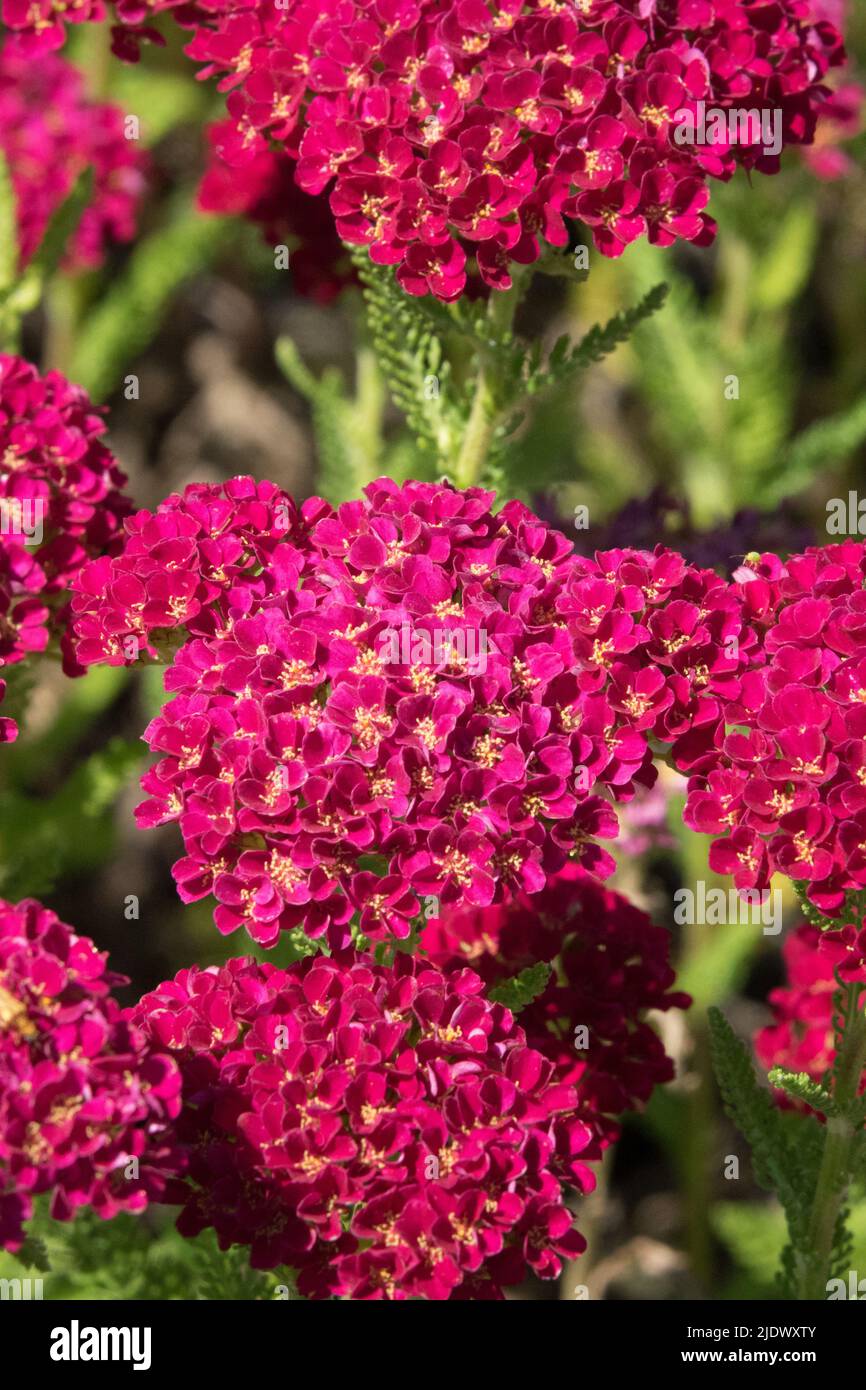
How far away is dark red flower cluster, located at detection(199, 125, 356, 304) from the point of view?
2996 millimetres

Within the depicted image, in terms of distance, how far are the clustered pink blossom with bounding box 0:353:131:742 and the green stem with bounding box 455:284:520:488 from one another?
0.52 m

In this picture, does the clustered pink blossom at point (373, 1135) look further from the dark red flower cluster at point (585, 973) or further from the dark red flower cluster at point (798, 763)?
the dark red flower cluster at point (798, 763)

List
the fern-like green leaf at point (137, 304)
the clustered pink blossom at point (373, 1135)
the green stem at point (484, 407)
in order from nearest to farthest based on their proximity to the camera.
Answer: the clustered pink blossom at point (373, 1135) → the green stem at point (484, 407) → the fern-like green leaf at point (137, 304)

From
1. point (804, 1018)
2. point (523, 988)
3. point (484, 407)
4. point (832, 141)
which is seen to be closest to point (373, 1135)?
point (523, 988)

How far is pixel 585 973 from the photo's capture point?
91.5 inches

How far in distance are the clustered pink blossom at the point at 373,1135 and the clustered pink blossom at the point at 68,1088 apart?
11cm

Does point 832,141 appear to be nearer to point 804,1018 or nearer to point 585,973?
point 804,1018

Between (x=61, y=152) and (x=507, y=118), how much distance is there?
1.87 meters

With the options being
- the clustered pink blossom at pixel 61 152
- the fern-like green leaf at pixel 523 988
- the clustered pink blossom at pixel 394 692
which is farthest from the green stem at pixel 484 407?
the clustered pink blossom at pixel 61 152

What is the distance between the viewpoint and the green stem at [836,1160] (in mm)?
2111

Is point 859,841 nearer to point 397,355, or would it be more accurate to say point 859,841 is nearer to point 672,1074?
point 672,1074

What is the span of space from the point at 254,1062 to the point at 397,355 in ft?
3.76

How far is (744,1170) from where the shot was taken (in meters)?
4.29
